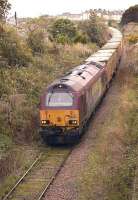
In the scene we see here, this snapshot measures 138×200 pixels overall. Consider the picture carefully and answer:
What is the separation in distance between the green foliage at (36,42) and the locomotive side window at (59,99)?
1478 cm

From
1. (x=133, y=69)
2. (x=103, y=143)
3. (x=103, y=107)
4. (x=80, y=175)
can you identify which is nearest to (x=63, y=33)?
(x=133, y=69)

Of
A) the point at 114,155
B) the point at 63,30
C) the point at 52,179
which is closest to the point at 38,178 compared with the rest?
the point at 52,179

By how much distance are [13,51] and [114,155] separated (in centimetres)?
1293

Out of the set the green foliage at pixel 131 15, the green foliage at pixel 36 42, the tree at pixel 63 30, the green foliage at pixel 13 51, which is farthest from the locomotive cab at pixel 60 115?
the green foliage at pixel 131 15

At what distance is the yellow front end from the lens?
19.4 metres

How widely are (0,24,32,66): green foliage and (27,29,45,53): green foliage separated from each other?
3994 millimetres

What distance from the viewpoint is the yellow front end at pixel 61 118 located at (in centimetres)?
1944

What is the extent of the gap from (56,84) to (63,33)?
90.2ft

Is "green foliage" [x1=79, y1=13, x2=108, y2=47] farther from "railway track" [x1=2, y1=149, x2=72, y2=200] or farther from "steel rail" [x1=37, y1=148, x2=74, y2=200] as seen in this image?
"steel rail" [x1=37, y1=148, x2=74, y2=200]

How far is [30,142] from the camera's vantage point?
2025 cm

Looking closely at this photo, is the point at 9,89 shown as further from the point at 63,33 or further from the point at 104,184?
the point at 63,33

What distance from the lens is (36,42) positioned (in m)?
34.5

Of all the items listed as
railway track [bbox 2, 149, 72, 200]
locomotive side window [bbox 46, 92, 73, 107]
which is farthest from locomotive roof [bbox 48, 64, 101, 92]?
railway track [bbox 2, 149, 72, 200]

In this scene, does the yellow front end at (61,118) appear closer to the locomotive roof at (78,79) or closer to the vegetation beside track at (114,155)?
the locomotive roof at (78,79)
